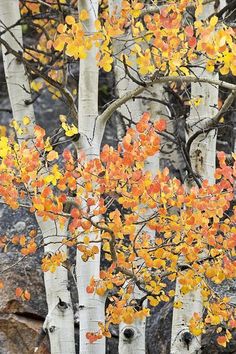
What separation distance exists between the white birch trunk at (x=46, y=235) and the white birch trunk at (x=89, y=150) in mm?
524

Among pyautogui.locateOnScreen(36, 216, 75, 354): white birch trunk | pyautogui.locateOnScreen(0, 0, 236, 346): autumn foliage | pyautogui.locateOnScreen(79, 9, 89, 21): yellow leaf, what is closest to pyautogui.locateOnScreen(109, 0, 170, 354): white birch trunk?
pyautogui.locateOnScreen(0, 0, 236, 346): autumn foliage

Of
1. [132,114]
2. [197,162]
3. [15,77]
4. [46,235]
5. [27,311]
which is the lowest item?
[27,311]

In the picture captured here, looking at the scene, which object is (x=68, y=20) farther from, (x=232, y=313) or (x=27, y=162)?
(x=232, y=313)

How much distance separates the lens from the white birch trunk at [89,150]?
779 cm

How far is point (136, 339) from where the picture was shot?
8.52m

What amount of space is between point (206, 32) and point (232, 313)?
352 centimetres

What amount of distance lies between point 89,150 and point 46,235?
138 cm

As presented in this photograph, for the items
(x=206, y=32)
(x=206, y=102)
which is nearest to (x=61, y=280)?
(x=206, y=102)

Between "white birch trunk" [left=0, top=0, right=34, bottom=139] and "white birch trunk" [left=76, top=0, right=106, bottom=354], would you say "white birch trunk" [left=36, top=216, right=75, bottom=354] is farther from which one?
"white birch trunk" [left=0, top=0, right=34, bottom=139]

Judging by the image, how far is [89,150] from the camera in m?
7.78

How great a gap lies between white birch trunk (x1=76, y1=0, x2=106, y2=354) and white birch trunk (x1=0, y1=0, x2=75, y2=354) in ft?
1.72

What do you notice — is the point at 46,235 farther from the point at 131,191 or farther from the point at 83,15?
the point at 83,15

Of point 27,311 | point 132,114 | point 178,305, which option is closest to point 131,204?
point 178,305

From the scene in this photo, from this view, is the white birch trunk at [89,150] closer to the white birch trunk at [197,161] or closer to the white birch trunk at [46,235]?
the white birch trunk at [46,235]
